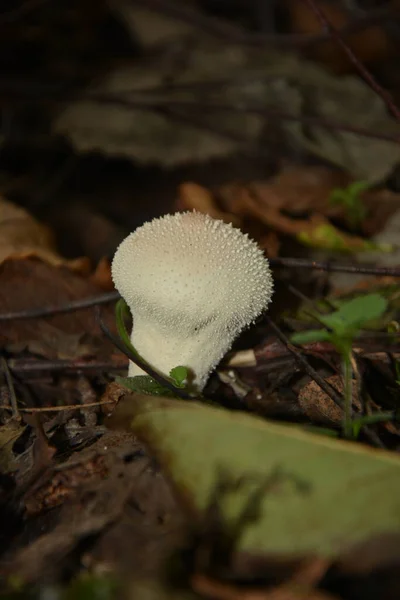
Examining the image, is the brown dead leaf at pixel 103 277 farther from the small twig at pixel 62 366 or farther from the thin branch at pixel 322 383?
the thin branch at pixel 322 383

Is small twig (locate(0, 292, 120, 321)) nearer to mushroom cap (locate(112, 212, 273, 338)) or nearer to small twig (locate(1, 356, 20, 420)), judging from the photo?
small twig (locate(1, 356, 20, 420))

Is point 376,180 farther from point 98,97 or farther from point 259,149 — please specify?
point 98,97

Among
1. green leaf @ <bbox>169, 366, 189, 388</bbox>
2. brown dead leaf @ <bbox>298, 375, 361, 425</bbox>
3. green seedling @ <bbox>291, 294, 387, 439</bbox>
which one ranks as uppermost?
green seedling @ <bbox>291, 294, 387, 439</bbox>

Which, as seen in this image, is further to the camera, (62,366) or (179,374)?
(62,366)

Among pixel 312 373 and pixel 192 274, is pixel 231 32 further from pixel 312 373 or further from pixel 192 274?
pixel 312 373

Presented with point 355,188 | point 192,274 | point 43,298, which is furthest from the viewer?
point 355,188

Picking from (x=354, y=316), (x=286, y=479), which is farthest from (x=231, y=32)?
(x=286, y=479)

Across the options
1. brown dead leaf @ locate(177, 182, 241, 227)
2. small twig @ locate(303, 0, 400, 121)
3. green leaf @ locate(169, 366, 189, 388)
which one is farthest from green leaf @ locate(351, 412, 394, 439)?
brown dead leaf @ locate(177, 182, 241, 227)

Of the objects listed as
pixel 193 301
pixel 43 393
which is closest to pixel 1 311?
pixel 43 393
